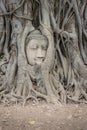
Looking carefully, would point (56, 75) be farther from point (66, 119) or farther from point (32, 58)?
point (66, 119)

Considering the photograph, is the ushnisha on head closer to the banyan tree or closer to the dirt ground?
the banyan tree

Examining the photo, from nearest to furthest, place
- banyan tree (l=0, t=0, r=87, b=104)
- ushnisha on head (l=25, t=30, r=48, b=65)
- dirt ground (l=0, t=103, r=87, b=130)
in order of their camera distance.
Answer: dirt ground (l=0, t=103, r=87, b=130), banyan tree (l=0, t=0, r=87, b=104), ushnisha on head (l=25, t=30, r=48, b=65)

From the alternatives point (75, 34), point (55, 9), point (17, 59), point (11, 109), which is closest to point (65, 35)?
point (75, 34)

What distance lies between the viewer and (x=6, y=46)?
259 inches

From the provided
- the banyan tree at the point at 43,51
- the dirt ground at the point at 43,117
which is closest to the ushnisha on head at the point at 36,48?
the banyan tree at the point at 43,51

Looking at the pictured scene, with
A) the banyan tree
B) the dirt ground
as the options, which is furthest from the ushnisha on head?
the dirt ground

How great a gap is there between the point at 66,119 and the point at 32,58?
175cm

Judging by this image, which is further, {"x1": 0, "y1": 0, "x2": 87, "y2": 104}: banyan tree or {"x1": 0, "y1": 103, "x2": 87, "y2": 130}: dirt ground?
{"x1": 0, "y1": 0, "x2": 87, "y2": 104}: banyan tree

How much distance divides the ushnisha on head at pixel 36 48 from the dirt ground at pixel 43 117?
39.6 inches

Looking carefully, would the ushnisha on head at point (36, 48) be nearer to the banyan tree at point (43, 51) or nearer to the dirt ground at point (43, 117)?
the banyan tree at point (43, 51)

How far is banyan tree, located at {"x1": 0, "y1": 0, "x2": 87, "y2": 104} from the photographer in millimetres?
5891

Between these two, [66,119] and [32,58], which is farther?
[32,58]

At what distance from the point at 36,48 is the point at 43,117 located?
1.69 m

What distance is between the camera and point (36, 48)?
620 centimetres
